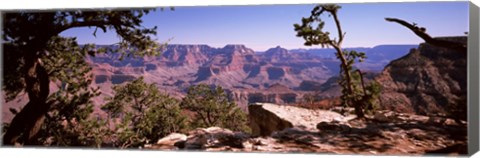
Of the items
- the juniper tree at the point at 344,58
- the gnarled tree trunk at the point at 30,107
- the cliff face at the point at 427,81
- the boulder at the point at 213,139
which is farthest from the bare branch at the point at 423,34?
the gnarled tree trunk at the point at 30,107

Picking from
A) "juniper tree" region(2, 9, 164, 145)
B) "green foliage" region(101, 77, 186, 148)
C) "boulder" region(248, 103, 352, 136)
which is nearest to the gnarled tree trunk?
"juniper tree" region(2, 9, 164, 145)

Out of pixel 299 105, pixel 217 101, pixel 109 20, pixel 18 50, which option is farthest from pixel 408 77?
pixel 18 50

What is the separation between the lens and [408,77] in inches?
295

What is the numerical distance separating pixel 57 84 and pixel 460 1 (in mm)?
5641

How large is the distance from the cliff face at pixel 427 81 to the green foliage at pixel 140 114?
9.88ft

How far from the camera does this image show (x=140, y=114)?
29.5 ft

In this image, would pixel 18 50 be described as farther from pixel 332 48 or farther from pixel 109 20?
pixel 332 48

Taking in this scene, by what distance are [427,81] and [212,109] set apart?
328 cm

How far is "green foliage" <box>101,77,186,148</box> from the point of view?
8.55m

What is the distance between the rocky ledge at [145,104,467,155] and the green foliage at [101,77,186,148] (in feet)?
1.27

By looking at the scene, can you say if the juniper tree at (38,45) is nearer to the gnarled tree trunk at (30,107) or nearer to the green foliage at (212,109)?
the gnarled tree trunk at (30,107)

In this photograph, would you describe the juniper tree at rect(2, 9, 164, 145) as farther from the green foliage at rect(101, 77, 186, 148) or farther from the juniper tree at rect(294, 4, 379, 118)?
the juniper tree at rect(294, 4, 379, 118)

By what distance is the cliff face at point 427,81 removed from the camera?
6812 millimetres

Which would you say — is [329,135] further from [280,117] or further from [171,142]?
[171,142]
